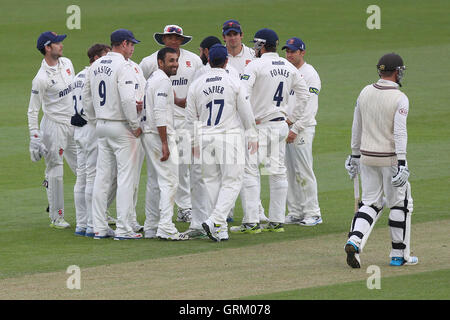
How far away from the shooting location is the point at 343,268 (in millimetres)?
9211

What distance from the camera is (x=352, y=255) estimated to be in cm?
909

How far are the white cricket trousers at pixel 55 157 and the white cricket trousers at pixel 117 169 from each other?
1.00 meters

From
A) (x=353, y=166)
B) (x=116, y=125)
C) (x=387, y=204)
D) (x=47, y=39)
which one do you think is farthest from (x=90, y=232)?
(x=387, y=204)

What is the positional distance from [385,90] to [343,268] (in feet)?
6.06

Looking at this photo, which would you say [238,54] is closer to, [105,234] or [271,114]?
[271,114]

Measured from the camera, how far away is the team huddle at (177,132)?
10.8 meters

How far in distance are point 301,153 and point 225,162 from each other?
5.23ft

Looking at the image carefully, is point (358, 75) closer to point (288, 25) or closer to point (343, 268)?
point (288, 25)

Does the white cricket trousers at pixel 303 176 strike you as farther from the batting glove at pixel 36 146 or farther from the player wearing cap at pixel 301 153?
the batting glove at pixel 36 146

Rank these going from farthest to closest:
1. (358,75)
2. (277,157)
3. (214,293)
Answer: (358,75)
(277,157)
(214,293)

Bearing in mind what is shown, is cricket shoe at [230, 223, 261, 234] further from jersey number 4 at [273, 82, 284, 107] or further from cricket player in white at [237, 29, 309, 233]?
jersey number 4 at [273, 82, 284, 107]

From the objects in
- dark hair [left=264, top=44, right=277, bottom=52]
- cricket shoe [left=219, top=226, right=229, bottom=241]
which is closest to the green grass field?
cricket shoe [left=219, top=226, right=229, bottom=241]

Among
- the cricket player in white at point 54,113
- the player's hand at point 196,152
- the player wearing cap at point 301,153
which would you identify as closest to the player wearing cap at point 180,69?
the player's hand at point 196,152
